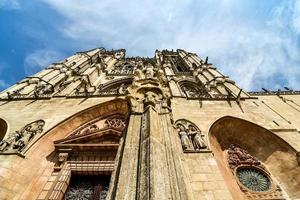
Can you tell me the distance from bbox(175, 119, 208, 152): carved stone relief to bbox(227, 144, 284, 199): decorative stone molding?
154 centimetres

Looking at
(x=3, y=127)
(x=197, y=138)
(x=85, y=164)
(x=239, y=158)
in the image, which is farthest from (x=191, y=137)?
(x=3, y=127)

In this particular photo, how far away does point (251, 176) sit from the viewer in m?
6.76

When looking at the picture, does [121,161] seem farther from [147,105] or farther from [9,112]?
[9,112]

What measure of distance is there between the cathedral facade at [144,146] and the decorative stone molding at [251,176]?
0.10 ft

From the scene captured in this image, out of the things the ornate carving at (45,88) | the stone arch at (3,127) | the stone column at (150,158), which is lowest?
the stone column at (150,158)

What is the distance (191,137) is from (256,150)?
9.25ft

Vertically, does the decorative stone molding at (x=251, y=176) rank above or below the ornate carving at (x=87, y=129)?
below

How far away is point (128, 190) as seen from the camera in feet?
7.27

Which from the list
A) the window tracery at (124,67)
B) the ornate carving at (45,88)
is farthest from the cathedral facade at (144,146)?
the window tracery at (124,67)

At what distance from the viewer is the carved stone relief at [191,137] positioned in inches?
237

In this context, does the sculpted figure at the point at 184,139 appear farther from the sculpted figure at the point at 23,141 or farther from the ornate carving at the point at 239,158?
the sculpted figure at the point at 23,141

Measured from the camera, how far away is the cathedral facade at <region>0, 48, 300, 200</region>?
279 centimetres

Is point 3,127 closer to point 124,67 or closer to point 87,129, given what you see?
point 87,129

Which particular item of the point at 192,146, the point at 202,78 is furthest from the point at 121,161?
the point at 202,78
